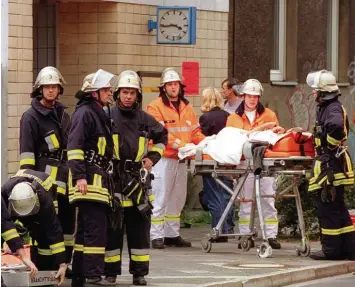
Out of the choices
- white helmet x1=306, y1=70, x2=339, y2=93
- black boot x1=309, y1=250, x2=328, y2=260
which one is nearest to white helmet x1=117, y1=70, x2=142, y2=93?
white helmet x1=306, y1=70, x2=339, y2=93

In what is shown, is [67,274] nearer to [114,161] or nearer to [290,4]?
[114,161]

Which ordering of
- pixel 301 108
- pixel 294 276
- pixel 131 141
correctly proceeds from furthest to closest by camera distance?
1. pixel 301 108
2. pixel 294 276
3. pixel 131 141

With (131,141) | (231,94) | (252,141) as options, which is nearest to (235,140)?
(252,141)

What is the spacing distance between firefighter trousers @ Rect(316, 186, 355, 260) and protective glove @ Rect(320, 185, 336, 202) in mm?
84

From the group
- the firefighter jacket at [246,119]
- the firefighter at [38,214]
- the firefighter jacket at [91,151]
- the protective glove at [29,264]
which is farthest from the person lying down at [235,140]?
the protective glove at [29,264]

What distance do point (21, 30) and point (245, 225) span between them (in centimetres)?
395

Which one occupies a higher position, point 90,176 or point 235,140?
point 235,140

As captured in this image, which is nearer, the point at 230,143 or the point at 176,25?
the point at 230,143

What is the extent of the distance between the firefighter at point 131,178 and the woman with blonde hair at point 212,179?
4175 mm

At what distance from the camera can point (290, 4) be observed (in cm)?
2648

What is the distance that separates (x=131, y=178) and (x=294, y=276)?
226cm

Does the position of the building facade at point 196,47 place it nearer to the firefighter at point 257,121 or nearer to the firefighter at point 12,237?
the firefighter at point 257,121

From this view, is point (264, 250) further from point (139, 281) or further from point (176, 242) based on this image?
point (139, 281)

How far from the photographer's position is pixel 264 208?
17.0m
